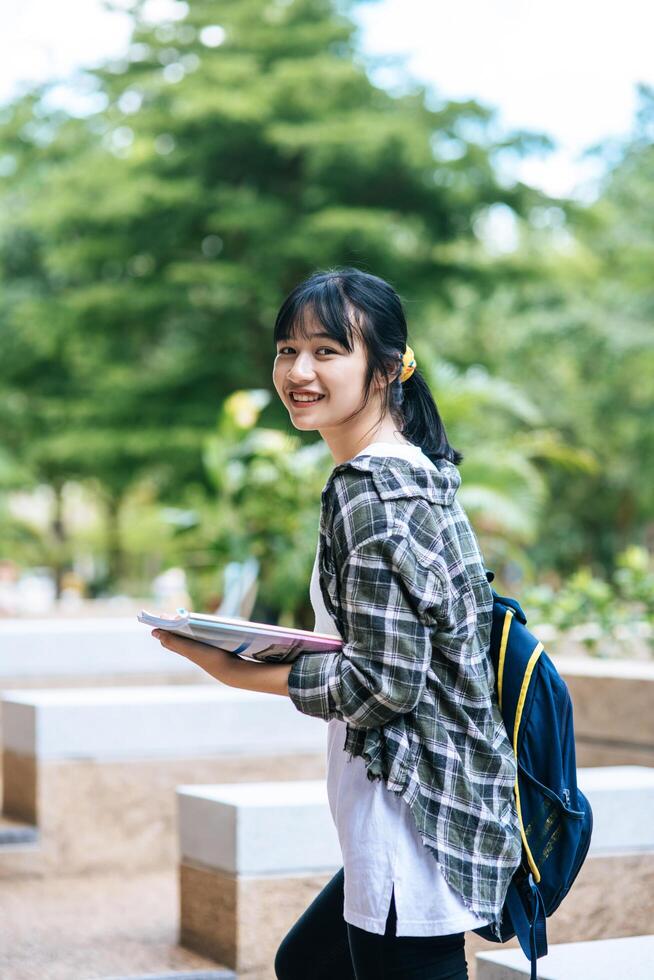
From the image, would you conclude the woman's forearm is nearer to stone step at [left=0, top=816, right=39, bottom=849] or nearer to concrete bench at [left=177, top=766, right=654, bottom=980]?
concrete bench at [left=177, top=766, right=654, bottom=980]

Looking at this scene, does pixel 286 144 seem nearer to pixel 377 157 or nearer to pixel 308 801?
pixel 377 157

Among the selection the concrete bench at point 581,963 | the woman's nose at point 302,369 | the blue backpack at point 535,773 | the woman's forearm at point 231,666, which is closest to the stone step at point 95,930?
the concrete bench at point 581,963

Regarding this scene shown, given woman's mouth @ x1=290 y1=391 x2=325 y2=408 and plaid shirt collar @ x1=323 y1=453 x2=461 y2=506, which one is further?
woman's mouth @ x1=290 y1=391 x2=325 y2=408

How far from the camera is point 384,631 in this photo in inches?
76.9

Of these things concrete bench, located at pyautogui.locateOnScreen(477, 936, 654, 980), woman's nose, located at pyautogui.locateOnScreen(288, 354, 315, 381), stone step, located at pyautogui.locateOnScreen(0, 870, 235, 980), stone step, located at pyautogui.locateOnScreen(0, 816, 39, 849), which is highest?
woman's nose, located at pyautogui.locateOnScreen(288, 354, 315, 381)

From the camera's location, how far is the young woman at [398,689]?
1973mm

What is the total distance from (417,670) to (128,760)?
3.62 metres

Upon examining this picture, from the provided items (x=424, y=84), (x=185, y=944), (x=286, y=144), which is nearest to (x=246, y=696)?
(x=185, y=944)

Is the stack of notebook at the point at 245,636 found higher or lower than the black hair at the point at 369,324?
lower

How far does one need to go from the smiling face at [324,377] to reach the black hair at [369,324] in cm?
1

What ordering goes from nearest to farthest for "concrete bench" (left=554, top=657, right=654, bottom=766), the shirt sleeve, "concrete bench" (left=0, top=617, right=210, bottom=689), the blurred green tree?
the shirt sleeve, "concrete bench" (left=554, top=657, right=654, bottom=766), "concrete bench" (left=0, top=617, right=210, bottom=689), the blurred green tree

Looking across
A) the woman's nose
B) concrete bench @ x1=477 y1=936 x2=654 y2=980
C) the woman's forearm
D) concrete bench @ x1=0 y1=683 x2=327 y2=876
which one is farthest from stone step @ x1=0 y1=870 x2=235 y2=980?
the woman's nose

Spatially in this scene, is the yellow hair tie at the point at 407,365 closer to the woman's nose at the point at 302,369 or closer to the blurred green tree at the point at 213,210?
the woman's nose at the point at 302,369

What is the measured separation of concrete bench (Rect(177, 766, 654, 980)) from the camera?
3.92 metres
